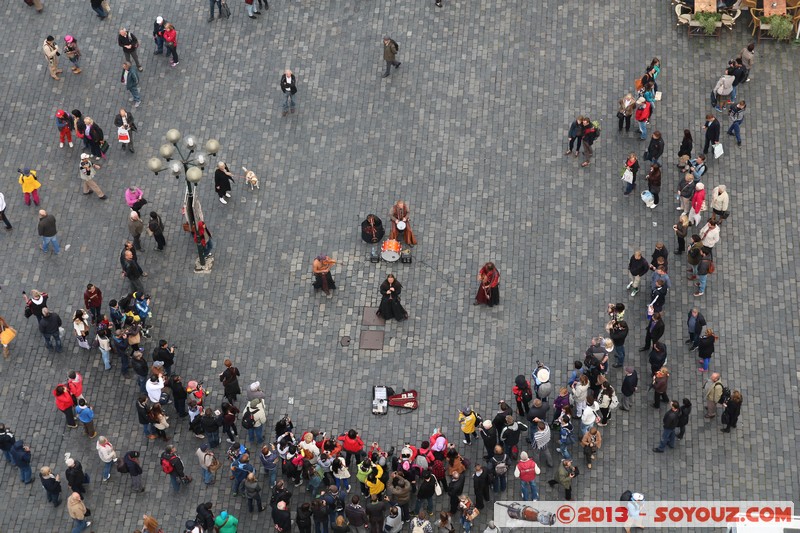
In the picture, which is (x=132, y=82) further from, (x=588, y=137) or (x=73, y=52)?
(x=588, y=137)

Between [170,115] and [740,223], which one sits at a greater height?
[170,115]

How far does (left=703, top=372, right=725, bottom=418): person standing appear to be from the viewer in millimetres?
34188

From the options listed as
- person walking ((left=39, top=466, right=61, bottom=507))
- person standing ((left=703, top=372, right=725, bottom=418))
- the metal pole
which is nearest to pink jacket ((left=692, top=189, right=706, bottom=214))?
person standing ((left=703, top=372, right=725, bottom=418))

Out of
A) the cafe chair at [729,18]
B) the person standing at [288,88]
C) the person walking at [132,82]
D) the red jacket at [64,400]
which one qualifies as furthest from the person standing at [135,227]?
the cafe chair at [729,18]

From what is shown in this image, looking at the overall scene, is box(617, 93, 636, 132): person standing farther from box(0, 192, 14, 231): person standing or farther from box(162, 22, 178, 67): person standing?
box(0, 192, 14, 231): person standing

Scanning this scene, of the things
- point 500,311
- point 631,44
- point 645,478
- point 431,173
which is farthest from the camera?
point 631,44

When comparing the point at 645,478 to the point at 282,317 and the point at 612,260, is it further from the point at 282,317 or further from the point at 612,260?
the point at 282,317

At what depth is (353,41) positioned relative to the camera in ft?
143

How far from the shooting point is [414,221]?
39156 millimetres

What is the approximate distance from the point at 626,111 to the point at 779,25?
6.22 metres

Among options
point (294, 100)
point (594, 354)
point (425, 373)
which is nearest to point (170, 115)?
point (294, 100)

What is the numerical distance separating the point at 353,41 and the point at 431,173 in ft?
19.1

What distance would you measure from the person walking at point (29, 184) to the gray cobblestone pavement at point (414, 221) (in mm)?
396

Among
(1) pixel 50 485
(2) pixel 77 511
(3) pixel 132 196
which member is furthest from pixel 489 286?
(1) pixel 50 485
